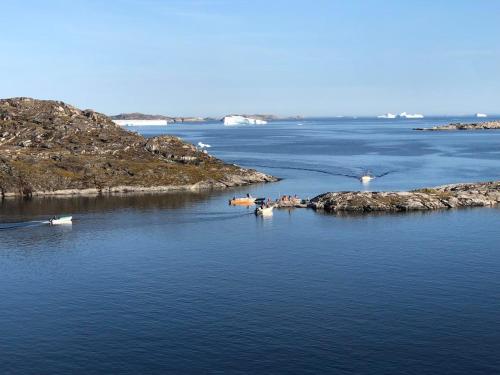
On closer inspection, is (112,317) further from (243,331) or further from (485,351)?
(485,351)

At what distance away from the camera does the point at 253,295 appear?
8069 centimetres

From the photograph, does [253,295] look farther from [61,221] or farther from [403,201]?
[403,201]

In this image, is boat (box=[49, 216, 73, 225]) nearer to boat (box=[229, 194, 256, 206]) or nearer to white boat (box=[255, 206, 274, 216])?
white boat (box=[255, 206, 274, 216])

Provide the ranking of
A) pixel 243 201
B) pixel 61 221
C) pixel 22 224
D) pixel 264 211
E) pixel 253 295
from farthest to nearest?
pixel 243 201
pixel 264 211
pixel 61 221
pixel 22 224
pixel 253 295

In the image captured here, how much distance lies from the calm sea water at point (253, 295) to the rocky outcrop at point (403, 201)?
8.11m

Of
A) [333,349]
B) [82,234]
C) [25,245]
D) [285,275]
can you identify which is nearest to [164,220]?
[82,234]

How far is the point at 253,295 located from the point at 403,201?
76.3 metres

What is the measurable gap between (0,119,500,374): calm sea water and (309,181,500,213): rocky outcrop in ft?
26.6

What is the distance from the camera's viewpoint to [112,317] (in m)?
73.4

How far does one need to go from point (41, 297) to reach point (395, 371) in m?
47.1

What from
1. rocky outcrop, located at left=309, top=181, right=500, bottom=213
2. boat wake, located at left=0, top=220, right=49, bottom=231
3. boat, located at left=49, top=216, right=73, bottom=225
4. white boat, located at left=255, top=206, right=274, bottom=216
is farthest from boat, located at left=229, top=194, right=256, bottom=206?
boat wake, located at left=0, top=220, right=49, bottom=231

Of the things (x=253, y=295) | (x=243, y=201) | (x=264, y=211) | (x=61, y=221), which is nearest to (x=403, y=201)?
(x=264, y=211)

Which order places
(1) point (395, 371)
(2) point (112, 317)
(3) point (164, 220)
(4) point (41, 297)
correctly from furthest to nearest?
(3) point (164, 220) → (4) point (41, 297) → (2) point (112, 317) → (1) point (395, 371)

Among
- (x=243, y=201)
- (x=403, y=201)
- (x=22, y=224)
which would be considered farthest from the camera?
(x=243, y=201)
